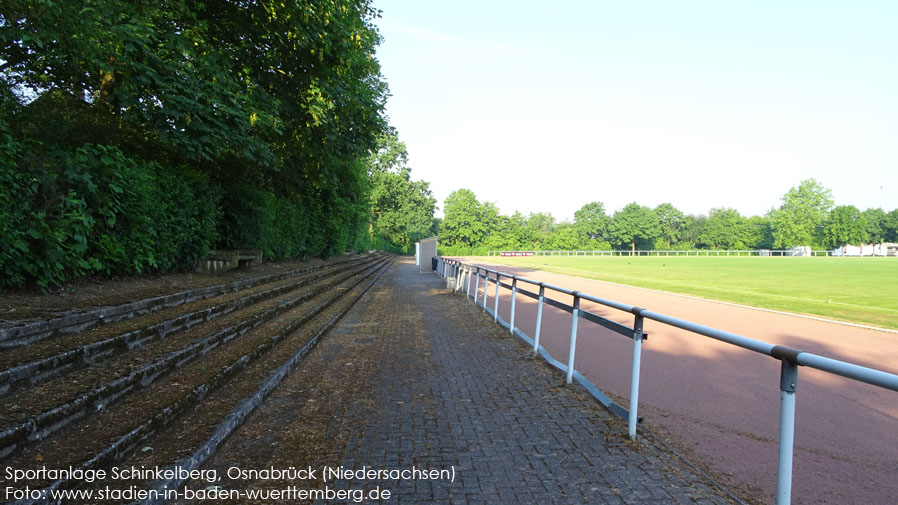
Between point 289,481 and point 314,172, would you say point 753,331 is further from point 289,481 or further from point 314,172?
point 314,172

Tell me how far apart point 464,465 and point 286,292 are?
876 cm

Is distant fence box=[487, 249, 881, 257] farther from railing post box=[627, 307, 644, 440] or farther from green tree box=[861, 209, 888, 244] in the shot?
railing post box=[627, 307, 644, 440]

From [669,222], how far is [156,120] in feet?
457

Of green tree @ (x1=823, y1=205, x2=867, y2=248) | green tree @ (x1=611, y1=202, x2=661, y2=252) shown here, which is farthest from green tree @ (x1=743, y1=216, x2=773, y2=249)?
green tree @ (x1=611, y1=202, x2=661, y2=252)

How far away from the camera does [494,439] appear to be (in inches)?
141

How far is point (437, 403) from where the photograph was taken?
4.45 m

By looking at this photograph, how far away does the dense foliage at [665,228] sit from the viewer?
99250 millimetres

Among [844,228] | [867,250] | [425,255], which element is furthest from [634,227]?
[425,255]

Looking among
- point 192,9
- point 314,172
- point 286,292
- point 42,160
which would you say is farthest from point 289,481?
point 314,172

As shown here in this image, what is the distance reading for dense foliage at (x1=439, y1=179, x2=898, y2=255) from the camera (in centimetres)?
9925

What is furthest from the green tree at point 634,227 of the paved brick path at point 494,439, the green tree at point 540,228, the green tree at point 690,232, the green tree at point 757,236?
the paved brick path at point 494,439

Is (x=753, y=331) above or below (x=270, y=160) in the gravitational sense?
below

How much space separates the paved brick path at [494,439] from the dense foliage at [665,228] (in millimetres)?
84933

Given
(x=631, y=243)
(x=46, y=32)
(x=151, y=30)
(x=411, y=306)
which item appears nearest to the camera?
(x=46, y=32)
